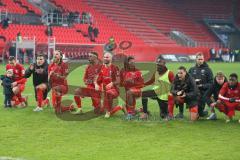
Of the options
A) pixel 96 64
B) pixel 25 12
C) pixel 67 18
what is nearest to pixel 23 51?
pixel 25 12

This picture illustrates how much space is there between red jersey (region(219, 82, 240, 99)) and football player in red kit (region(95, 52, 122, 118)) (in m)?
2.16

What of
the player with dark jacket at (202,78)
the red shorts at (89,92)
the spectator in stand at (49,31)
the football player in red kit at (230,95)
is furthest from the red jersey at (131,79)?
the spectator in stand at (49,31)

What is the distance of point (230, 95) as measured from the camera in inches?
402

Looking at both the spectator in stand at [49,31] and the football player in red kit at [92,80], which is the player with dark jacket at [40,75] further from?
the spectator in stand at [49,31]

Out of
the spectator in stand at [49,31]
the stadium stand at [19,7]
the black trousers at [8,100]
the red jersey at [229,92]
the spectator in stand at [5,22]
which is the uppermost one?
the stadium stand at [19,7]

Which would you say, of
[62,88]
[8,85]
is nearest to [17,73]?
[8,85]

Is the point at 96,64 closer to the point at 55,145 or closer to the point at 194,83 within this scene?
the point at 194,83

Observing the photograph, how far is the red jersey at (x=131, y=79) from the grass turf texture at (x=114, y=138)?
73cm

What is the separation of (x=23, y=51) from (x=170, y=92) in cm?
2542

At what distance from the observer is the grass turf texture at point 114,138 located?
7.14 meters

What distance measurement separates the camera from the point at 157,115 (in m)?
11.2

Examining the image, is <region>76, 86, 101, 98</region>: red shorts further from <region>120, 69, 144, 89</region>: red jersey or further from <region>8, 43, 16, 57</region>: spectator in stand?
<region>8, 43, 16, 57</region>: spectator in stand

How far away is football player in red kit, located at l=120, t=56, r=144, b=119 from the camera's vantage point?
422 inches

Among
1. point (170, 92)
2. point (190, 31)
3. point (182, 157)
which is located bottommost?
point (182, 157)
